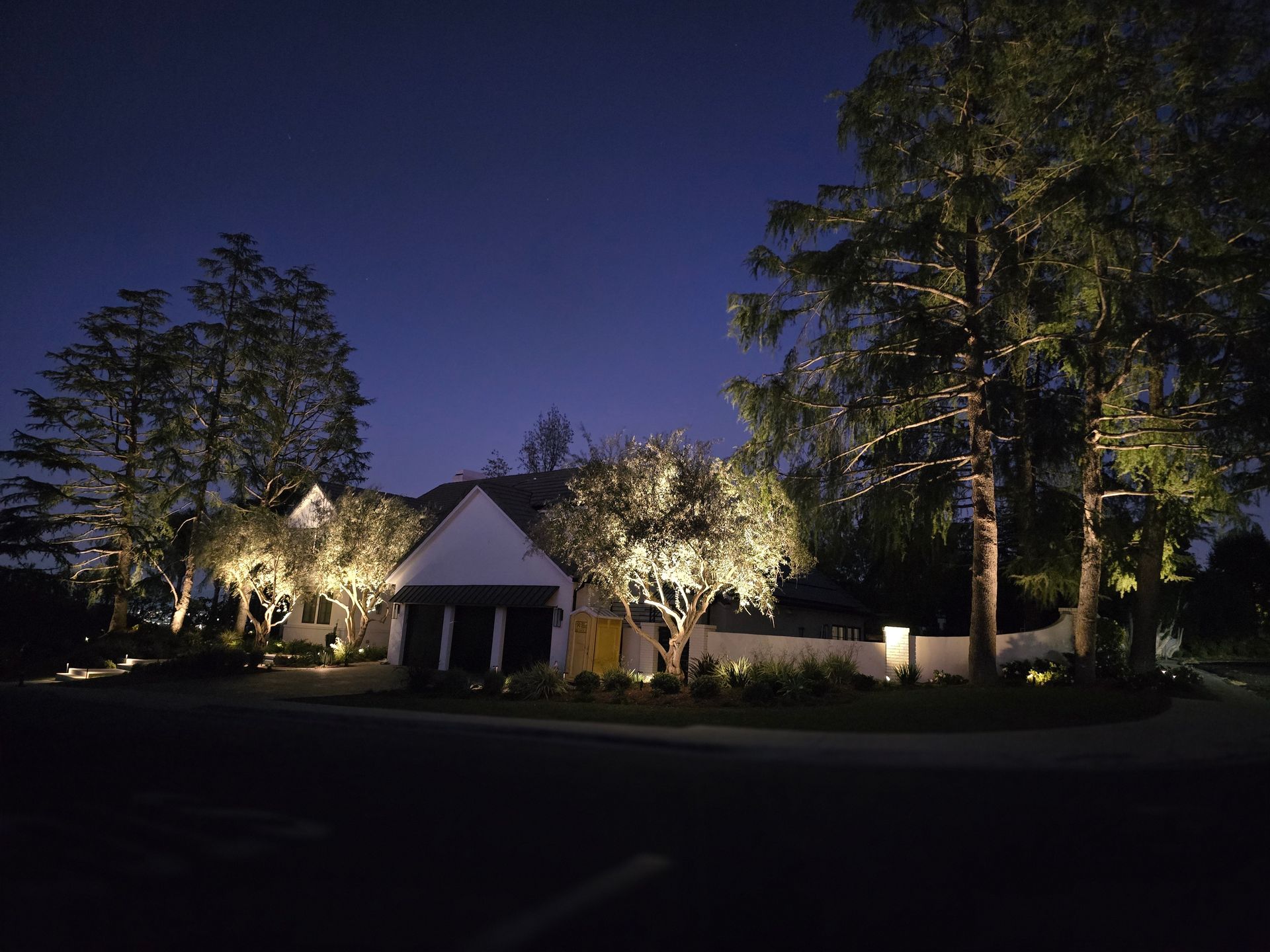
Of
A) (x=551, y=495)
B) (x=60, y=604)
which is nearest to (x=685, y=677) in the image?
(x=551, y=495)

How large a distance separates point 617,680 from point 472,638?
10.9 metres

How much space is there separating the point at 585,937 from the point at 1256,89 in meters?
21.5

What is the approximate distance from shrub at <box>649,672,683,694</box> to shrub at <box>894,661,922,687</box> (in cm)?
608

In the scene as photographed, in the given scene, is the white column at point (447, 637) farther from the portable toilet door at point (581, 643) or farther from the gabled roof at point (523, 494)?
the portable toilet door at point (581, 643)

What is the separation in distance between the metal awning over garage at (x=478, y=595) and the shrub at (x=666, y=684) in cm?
787

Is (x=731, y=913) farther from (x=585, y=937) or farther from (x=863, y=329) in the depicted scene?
(x=863, y=329)

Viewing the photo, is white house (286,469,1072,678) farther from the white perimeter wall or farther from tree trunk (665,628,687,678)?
tree trunk (665,628,687,678)

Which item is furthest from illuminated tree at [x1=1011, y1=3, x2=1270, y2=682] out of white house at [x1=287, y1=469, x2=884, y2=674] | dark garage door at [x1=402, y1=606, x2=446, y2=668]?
dark garage door at [x1=402, y1=606, x2=446, y2=668]

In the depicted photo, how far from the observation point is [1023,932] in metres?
4.20

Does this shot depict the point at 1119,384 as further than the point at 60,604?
No

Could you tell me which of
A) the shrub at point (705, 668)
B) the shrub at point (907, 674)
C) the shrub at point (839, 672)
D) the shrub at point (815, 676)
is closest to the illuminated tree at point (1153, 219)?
the shrub at point (907, 674)

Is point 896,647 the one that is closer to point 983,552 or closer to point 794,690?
point 983,552

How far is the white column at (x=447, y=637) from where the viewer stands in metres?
29.1

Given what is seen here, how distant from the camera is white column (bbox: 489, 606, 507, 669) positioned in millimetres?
27359
